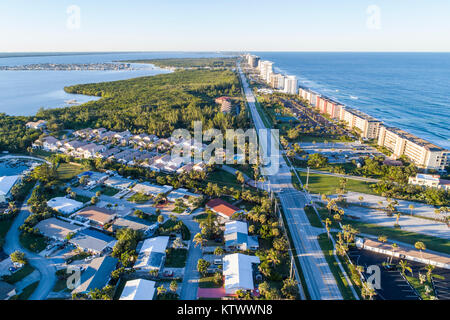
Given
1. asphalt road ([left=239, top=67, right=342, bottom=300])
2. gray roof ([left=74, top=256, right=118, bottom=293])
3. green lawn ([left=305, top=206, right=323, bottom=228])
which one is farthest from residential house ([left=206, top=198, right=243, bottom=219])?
gray roof ([left=74, top=256, right=118, bottom=293])

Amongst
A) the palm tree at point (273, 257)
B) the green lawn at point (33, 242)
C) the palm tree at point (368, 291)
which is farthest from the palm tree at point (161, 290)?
the palm tree at point (368, 291)

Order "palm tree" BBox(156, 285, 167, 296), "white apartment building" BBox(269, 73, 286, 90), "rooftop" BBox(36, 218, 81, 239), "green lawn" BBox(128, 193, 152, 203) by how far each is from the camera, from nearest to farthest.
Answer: "palm tree" BBox(156, 285, 167, 296)
"rooftop" BBox(36, 218, 81, 239)
"green lawn" BBox(128, 193, 152, 203)
"white apartment building" BBox(269, 73, 286, 90)

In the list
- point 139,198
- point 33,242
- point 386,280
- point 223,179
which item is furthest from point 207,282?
point 223,179

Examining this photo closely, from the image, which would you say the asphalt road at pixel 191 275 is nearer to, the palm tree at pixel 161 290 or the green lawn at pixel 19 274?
the palm tree at pixel 161 290

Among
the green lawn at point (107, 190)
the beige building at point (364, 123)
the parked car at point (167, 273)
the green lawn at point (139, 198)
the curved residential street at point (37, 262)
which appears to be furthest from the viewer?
the beige building at point (364, 123)

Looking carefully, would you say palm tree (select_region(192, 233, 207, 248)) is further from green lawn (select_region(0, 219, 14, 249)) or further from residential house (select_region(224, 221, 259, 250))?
green lawn (select_region(0, 219, 14, 249))
